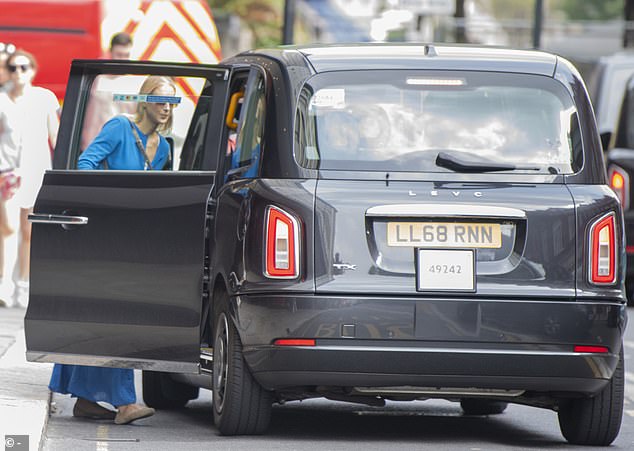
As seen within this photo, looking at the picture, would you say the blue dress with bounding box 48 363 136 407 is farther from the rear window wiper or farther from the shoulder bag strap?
the rear window wiper

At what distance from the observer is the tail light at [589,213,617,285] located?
7891 millimetres

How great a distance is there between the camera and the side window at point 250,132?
8.25 meters

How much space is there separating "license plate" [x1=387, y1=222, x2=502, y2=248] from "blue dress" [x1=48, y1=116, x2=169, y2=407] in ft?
5.65

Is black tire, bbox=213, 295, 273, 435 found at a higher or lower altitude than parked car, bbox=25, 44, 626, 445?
lower

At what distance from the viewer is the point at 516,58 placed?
8305 millimetres

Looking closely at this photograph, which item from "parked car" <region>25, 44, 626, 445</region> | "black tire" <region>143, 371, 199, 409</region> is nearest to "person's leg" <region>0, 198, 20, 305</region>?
"black tire" <region>143, 371, 199, 409</region>

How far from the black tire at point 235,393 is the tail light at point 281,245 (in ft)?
1.41

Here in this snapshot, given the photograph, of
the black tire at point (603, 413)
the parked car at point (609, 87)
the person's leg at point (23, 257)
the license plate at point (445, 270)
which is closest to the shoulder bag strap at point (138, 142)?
the license plate at point (445, 270)

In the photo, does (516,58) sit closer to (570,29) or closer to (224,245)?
(224,245)

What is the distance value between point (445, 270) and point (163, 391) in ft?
8.13

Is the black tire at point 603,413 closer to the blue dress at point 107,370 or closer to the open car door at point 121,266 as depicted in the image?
the open car door at point 121,266

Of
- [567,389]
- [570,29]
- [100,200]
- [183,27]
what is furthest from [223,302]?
[570,29]

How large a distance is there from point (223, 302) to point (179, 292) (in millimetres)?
212

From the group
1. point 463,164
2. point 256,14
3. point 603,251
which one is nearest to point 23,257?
point 463,164
